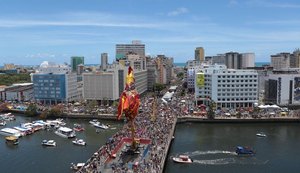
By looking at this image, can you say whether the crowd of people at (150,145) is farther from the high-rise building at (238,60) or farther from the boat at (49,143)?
the high-rise building at (238,60)

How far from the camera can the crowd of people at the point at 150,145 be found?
1011 inches

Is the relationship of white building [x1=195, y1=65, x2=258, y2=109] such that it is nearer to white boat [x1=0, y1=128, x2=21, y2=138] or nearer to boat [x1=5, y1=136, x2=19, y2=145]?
white boat [x1=0, y1=128, x2=21, y2=138]

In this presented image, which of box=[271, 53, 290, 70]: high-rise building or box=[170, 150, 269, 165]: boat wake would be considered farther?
box=[271, 53, 290, 70]: high-rise building

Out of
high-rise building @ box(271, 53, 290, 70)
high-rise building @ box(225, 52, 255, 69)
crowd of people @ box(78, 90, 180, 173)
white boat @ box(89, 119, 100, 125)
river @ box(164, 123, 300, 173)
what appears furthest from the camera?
high-rise building @ box(225, 52, 255, 69)

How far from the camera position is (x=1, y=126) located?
1873 inches

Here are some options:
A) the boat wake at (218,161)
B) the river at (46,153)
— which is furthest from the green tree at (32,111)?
the boat wake at (218,161)

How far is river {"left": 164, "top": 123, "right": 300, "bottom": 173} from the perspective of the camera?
94.8 feet

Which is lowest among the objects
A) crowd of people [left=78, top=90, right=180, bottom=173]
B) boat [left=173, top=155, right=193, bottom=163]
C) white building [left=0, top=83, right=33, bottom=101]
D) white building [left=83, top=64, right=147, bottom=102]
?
boat [left=173, top=155, right=193, bottom=163]

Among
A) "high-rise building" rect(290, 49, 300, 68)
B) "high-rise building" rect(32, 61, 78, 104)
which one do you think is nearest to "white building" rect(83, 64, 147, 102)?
"high-rise building" rect(32, 61, 78, 104)

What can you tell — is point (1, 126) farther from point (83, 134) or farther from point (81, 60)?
point (81, 60)

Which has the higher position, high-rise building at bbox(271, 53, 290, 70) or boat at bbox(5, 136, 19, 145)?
high-rise building at bbox(271, 53, 290, 70)

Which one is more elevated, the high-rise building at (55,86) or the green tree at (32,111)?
the high-rise building at (55,86)

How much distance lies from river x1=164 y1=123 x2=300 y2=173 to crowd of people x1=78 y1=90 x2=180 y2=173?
1388mm

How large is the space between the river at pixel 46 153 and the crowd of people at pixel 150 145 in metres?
2.66
